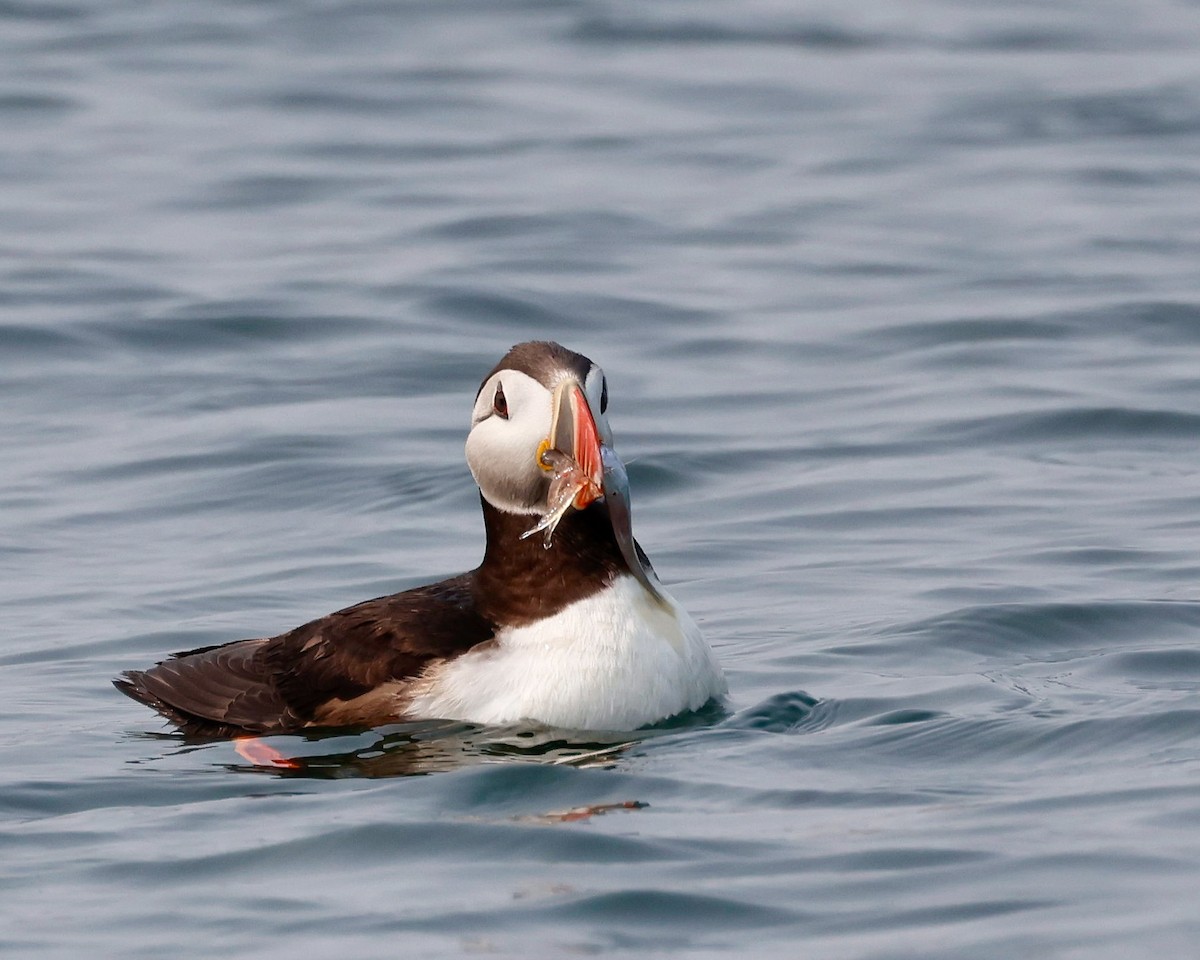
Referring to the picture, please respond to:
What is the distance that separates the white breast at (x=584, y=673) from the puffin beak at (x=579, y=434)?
50cm

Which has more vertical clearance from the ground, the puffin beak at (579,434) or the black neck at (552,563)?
the puffin beak at (579,434)

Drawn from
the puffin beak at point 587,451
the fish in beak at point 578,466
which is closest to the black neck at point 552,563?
the fish in beak at point 578,466

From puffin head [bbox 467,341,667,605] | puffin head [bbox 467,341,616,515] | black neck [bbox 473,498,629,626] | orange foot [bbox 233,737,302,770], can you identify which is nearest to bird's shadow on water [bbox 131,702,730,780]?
orange foot [bbox 233,737,302,770]

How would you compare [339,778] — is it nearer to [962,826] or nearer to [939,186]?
[962,826]

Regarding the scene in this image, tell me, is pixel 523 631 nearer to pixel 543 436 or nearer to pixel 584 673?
pixel 584 673

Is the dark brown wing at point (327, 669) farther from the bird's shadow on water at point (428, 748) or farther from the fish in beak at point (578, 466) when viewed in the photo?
the fish in beak at point (578, 466)

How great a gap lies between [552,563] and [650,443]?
5.41m

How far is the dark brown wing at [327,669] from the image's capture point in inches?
332

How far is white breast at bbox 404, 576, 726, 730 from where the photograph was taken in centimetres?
813

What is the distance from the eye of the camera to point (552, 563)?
331 inches

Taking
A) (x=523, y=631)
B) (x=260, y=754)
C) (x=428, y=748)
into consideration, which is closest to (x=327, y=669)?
(x=260, y=754)

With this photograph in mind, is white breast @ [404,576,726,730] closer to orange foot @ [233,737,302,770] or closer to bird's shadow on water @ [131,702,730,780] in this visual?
bird's shadow on water @ [131,702,730,780]

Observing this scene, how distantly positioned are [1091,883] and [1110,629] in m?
3.49

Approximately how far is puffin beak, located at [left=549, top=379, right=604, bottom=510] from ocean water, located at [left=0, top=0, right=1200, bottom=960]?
95 cm
